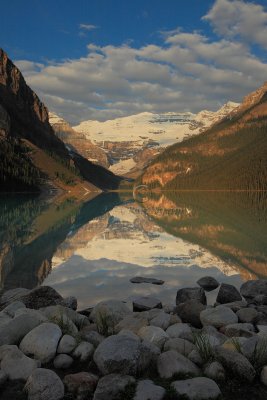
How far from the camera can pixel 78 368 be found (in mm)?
10984

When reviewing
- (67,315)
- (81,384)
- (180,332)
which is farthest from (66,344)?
(180,332)

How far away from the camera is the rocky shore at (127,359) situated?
957cm

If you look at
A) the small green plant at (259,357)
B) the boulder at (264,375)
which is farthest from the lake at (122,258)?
Answer: the boulder at (264,375)

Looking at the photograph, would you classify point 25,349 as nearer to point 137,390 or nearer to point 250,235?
point 137,390

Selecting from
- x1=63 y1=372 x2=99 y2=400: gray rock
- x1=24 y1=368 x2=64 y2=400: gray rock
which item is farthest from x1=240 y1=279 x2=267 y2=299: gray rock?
x1=24 y1=368 x2=64 y2=400: gray rock

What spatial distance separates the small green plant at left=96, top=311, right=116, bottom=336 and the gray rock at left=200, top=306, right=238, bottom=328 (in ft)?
10.3

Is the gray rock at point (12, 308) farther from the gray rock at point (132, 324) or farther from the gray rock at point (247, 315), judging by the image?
the gray rock at point (247, 315)

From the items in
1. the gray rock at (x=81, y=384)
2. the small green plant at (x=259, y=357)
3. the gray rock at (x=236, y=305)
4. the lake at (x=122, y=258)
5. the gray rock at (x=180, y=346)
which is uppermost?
the small green plant at (x=259, y=357)

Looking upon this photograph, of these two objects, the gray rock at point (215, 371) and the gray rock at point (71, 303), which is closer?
the gray rock at point (215, 371)

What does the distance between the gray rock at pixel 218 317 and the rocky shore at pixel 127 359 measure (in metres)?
0.03

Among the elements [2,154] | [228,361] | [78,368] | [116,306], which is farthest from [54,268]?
[2,154]

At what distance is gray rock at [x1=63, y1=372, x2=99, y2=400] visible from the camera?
9.71 metres

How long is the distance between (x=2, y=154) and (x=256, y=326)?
577 feet

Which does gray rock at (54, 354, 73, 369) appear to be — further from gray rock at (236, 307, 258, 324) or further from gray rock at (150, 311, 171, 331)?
gray rock at (236, 307, 258, 324)
